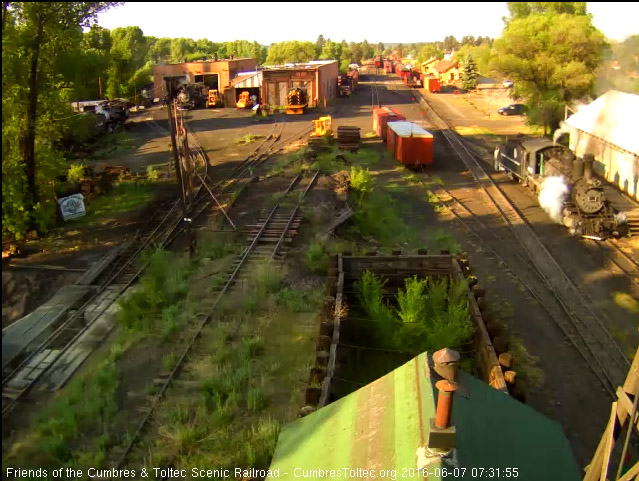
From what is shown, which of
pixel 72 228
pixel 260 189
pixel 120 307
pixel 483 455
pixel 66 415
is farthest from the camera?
pixel 260 189

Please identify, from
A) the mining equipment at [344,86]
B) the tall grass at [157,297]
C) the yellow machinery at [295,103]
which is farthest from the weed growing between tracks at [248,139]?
the mining equipment at [344,86]

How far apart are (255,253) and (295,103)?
109ft

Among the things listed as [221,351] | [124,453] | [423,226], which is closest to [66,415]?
[124,453]

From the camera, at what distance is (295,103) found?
1841 inches

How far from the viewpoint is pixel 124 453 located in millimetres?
7785

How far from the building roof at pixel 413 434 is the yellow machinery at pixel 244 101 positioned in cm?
4741

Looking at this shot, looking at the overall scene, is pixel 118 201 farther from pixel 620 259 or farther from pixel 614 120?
pixel 614 120

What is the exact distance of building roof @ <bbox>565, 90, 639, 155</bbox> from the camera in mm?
23359

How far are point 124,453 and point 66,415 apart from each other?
1.40m

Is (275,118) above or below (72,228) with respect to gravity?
above

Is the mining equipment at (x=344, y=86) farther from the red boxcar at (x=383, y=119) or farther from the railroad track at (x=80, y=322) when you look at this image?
the railroad track at (x=80, y=322)

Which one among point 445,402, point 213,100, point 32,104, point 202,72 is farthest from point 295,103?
point 445,402

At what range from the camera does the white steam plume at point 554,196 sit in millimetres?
19203

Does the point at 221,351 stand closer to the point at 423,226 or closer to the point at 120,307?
the point at 120,307
